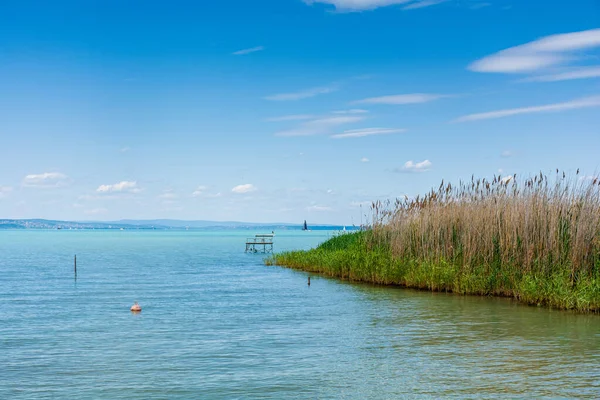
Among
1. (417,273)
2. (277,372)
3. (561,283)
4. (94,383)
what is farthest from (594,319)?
(94,383)

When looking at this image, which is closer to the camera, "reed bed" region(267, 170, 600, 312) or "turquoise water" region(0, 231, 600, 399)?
"turquoise water" region(0, 231, 600, 399)

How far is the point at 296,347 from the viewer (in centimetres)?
1769

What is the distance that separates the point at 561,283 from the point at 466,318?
153 inches

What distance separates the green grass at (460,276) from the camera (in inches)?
881

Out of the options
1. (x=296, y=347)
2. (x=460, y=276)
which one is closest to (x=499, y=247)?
(x=460, y=276)

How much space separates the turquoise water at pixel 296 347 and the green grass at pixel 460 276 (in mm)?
711

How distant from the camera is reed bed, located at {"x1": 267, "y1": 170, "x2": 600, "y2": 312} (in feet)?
75.1

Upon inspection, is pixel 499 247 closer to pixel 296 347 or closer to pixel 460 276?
pixel 460 276

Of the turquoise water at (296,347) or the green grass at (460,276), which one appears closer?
the turquoise water at (296,347)

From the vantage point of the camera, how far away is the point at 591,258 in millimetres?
22969

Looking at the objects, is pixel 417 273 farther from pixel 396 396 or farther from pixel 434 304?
Answer: pixel 396 396

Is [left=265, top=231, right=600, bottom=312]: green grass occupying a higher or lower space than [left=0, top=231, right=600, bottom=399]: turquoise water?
higher

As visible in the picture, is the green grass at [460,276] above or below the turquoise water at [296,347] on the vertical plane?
above

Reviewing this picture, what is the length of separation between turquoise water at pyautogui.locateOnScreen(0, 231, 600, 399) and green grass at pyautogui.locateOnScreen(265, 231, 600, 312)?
0.71 m
